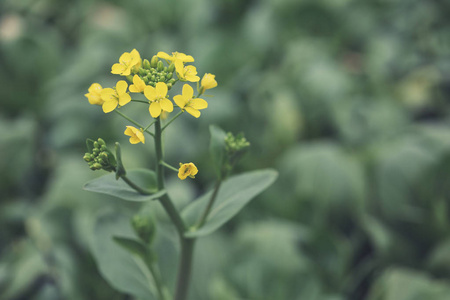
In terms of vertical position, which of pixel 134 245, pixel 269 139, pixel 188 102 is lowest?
pixel 269 139

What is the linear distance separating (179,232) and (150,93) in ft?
0.67

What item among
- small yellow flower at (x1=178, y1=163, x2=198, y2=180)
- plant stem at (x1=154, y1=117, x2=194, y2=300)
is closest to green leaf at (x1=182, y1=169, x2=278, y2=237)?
plant stem at (x1=154, y1=117, x2=194, y2=300)

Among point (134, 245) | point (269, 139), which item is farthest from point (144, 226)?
point (269, 139)

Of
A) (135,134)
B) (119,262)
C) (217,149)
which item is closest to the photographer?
(135,134)

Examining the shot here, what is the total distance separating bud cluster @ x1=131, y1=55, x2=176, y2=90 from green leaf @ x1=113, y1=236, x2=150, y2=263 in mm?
213

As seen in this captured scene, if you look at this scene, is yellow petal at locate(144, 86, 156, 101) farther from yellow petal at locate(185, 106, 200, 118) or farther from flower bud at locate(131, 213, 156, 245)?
flower bud at locate(131, 213, 156, 245)

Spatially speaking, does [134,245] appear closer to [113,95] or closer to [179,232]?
[179,232]

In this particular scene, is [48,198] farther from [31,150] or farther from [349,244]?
[349,244]

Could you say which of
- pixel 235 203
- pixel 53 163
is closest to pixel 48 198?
pixel 53 163

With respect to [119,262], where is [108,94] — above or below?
above

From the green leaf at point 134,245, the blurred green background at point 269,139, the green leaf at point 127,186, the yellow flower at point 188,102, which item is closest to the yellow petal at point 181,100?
the yellow flower at point 188,102

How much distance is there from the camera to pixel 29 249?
1.00 meters

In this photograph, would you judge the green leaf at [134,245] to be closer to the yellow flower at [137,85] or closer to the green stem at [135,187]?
the green stem at [135,187]

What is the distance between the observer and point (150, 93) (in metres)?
0.44
